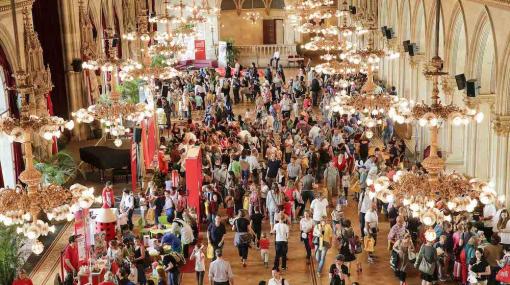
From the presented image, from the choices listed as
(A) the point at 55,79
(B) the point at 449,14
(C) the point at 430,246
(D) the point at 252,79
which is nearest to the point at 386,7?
(D) the point at 252,79

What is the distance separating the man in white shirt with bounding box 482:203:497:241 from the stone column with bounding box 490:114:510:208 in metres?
1.13

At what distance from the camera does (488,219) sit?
16984mm

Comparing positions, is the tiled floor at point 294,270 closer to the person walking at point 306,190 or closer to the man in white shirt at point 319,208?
the man in white shirt at point 319,208

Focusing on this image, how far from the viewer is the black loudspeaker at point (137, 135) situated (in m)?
22.0

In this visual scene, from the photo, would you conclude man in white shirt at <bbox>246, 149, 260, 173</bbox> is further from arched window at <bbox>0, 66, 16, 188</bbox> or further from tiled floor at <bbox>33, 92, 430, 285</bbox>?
arched window at <bbox>0, 66, 16, 188</bbox>

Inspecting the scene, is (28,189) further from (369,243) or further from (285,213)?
(285,213)

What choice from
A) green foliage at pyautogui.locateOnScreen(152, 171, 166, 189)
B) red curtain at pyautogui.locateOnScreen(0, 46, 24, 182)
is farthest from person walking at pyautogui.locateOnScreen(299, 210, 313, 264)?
red curtain at pyautogui.locateOnScreen(0, 46, 24, 182)

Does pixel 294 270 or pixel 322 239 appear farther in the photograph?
pixel 294 270

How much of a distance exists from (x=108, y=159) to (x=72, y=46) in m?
5.51

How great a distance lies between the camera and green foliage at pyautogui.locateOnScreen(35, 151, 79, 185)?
19844 millimetres

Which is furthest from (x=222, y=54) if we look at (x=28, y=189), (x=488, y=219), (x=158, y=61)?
(x=28, y=189)

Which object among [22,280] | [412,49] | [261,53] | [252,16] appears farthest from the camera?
[252,16]

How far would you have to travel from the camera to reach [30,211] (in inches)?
428

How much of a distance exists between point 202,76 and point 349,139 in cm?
1273
